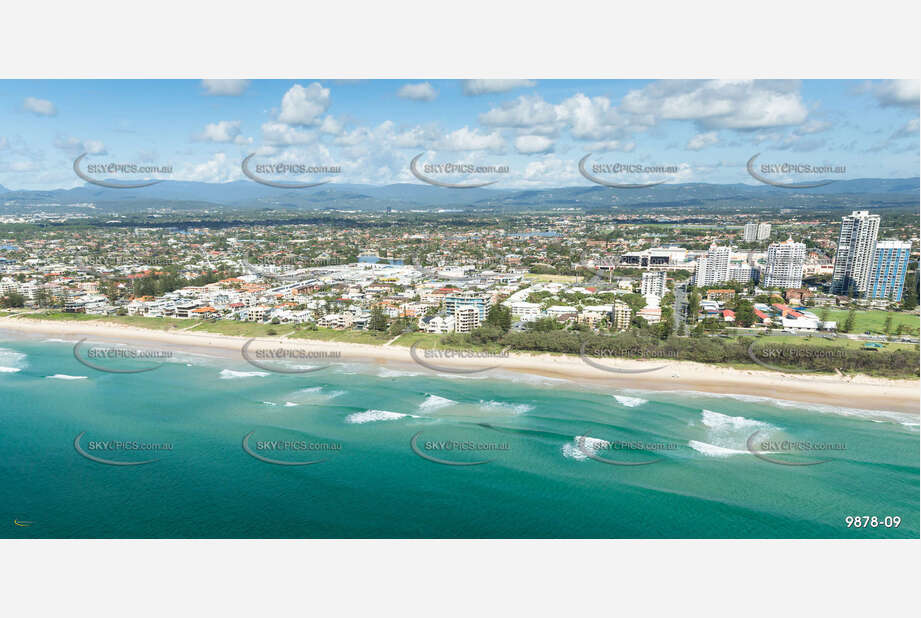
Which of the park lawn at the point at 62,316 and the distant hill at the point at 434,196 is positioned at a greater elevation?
the distant hill at the point at 434,196

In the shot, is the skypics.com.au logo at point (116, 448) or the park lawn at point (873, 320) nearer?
the skypics.com.au logo at point (116, 448)

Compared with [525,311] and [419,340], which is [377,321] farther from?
[525,311]

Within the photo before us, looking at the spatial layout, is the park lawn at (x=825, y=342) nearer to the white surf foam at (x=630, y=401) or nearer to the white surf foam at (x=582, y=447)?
the white surf foam at (x=630, y=401)

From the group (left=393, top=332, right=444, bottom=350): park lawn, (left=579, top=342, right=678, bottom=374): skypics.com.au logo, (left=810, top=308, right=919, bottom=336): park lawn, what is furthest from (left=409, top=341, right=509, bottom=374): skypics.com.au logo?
(left=810, top=308, right=919, bottom=336): park lawn

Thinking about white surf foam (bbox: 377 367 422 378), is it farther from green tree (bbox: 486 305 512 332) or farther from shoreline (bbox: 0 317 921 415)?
green tree (bbox: 486 305 512 332)

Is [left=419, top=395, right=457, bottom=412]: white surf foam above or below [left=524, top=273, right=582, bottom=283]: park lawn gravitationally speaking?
below

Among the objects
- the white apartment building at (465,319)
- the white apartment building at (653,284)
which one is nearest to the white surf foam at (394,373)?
the white apartment building at (465,319)

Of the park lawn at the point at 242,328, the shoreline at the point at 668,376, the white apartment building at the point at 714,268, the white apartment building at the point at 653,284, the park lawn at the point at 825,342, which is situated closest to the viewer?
the shoreline at the point at 668,376

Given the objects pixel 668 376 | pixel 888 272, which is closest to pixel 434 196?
pixel 888 272
